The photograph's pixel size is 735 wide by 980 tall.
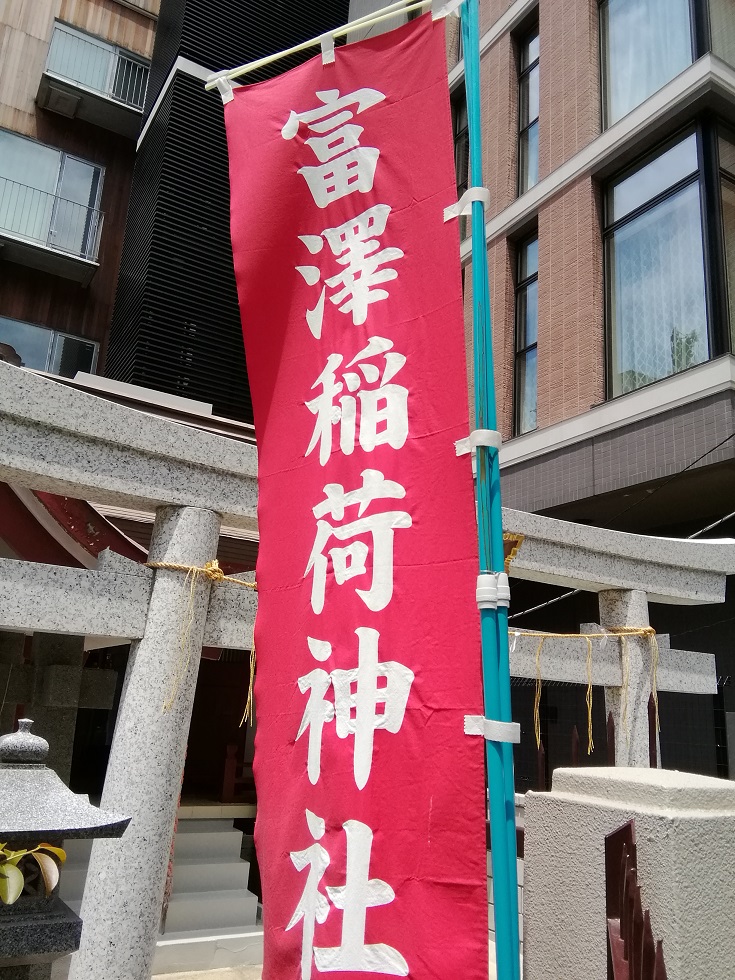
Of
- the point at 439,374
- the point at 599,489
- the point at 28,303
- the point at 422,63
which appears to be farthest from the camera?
the point at 28,303

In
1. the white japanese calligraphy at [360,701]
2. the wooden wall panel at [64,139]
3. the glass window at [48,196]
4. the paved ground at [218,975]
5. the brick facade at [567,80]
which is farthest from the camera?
the wooden wall panel at [64,139]

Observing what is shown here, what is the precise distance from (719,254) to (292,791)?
29.4 ft

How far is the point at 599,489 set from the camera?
1024 centimetres

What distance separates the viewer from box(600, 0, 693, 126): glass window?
10.6 meters

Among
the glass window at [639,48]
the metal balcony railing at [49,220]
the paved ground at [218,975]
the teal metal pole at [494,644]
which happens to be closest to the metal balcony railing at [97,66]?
the metal balcony railing at [49,220]

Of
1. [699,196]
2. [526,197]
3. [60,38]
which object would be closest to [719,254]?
[699,196]

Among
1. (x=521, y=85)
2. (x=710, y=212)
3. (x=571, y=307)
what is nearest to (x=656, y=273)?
(x=710, y=212)

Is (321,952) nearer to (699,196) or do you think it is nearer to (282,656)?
(282,656)

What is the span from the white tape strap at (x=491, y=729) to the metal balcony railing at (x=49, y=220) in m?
15.4

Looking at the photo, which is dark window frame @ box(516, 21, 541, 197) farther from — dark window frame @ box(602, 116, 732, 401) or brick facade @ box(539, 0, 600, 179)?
dark window frame @ box(602, 116, 732, 401)

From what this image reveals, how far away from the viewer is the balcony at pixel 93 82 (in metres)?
16.2

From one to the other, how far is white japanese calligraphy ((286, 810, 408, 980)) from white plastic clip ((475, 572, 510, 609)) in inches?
35.7

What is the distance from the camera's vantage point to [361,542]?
2965 millimetres

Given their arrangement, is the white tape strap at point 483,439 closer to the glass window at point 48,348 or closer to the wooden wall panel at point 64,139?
the glass window at point 48,348
